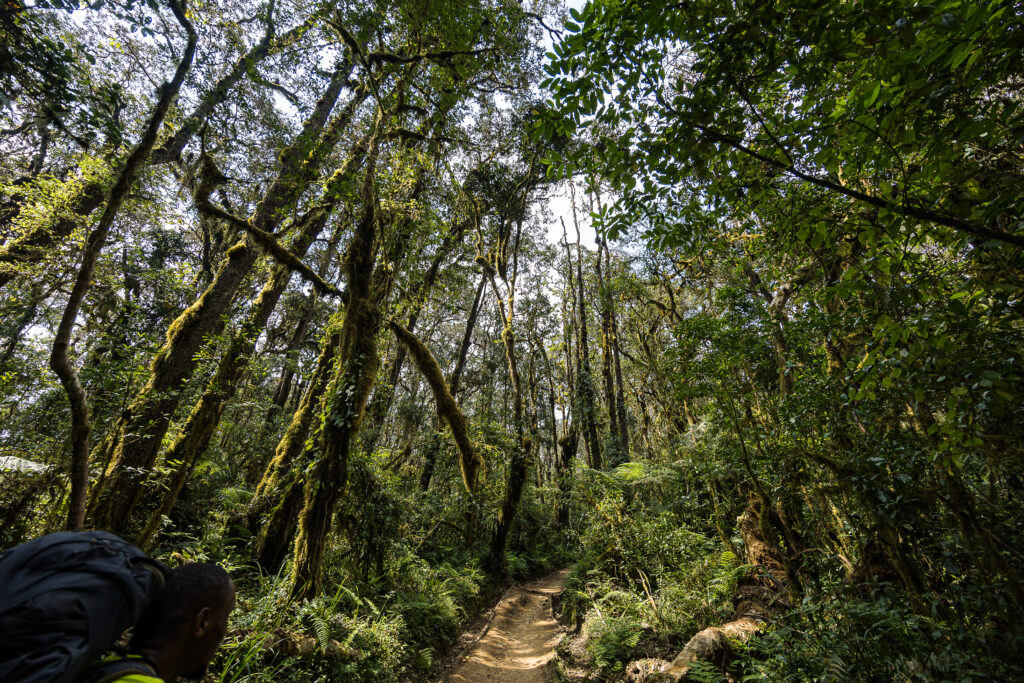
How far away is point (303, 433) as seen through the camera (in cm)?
711

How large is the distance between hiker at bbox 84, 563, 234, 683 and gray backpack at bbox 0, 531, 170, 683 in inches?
4.0

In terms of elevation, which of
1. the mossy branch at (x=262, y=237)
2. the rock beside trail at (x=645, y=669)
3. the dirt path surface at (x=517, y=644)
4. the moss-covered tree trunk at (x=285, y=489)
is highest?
the mossy branch at (x=262, y=237)

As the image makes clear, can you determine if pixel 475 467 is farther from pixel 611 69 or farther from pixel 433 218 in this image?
pixel 611 69

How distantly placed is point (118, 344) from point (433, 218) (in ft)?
15.5

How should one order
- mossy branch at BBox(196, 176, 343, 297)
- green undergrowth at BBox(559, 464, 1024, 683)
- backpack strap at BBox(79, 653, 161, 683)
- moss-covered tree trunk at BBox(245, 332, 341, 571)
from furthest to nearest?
mossy branch at BBox(196, 176, 343, 297), moss-covered tree trunk at BBox(245, 332, 341, 571), green undergrowth at BBox(559, 464, 1024, 683), backpack strap at BBox(79, 653, 161, 683)

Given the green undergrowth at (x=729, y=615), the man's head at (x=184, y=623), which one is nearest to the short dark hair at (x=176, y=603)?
the man's head at (x=184, y=623)

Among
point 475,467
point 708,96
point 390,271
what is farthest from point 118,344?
point 708,96

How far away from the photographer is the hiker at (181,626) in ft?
4.24

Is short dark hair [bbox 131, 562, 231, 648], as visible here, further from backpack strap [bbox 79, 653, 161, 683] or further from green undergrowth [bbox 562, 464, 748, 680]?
green undergrowth [bbox 562, 464, 748, 680]

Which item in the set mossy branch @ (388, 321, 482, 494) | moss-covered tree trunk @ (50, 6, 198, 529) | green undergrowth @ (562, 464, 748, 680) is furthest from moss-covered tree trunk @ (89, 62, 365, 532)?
green undergrowth @ (562, 464, 748, 680)

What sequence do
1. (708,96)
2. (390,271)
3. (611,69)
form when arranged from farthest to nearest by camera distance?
1. (390,271)
2. (611,69)
3. (708,96)

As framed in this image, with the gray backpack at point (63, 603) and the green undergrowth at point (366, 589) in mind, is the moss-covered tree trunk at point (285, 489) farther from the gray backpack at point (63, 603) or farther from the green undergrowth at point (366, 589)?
the gray backpack at point (63, 603)

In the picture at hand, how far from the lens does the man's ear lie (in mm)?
1368

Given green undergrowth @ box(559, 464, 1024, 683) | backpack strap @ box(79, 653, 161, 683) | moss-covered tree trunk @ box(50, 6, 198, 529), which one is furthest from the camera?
moss-covered tree trunk @ box(50, 6, 198, 529)
